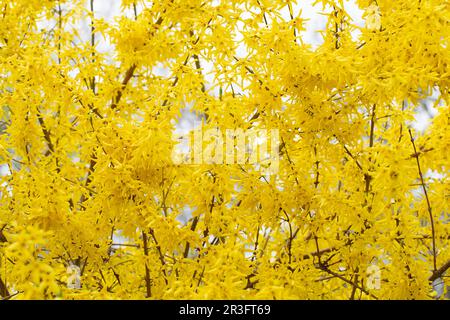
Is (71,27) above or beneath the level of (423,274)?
above

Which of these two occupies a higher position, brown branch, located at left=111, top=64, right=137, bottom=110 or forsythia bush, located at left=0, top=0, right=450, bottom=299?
brown branch, located at left=111, top=64, right=137, bottom=110

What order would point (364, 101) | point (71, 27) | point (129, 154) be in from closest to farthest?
point (129, 154) < point (364, 101) < point (71, 27)

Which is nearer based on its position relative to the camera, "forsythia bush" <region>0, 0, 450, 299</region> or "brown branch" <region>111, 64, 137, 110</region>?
"forsythia bush" <region>0, 0, 450, 299</region>

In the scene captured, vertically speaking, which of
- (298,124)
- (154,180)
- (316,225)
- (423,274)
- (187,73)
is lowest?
(423,274)

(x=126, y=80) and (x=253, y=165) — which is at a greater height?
(x=126, y=80)

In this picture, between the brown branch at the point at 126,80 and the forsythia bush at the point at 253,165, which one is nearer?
the forsythia bush at the point at 253,165

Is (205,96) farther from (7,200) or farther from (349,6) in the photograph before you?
(7,200)

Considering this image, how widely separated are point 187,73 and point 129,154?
54cm

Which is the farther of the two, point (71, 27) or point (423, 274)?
point (71, 27)

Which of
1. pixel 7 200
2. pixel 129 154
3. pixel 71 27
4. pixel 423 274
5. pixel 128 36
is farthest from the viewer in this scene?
pixel 71 27

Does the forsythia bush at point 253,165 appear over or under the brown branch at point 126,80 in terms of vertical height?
under

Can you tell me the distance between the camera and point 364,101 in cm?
317

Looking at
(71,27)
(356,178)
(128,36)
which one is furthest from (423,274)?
(71,27)

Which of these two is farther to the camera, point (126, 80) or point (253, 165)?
point (126, 80)
